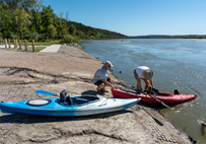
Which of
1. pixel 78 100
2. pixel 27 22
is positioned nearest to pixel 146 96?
pixel 78 100

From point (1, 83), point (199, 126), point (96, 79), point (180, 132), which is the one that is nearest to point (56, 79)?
Result: point (1, 83)

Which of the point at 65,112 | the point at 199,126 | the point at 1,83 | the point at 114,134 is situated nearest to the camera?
the point at 114,134

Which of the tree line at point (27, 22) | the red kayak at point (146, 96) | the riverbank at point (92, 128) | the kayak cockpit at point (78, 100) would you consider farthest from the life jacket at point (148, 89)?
the tree line at point (27, 22)

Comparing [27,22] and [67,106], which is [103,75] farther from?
[27,22]

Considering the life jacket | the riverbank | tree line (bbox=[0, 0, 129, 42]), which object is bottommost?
the riverbank

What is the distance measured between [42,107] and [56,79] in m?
3.55

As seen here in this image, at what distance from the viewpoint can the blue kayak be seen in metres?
3.39

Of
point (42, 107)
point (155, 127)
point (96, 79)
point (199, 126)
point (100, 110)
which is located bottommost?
point (199, 126)

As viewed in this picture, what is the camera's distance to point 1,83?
585 centimetres

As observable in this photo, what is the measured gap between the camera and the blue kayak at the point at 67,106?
339 centimetres

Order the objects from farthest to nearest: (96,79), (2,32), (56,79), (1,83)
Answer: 1. (2,32)
2. (56,79)
3. (1,83)
4. (96,79)

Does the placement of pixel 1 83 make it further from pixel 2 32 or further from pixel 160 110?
pixel 2 32

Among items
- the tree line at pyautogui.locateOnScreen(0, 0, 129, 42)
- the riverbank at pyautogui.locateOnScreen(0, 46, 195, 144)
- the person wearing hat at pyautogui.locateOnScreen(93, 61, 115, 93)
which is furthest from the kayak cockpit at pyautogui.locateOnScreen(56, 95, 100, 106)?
the tree line at pyautogui.locateOnScreen(0, 0, 129, 42)

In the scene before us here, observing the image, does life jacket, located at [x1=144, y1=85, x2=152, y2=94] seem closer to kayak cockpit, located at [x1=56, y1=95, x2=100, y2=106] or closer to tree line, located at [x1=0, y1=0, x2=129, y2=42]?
kayak cockpit, located at [x1=56, y1=95, x2=100, y2=106]
